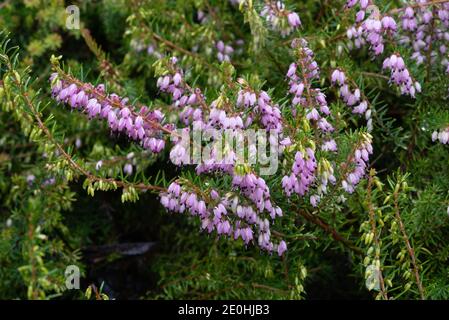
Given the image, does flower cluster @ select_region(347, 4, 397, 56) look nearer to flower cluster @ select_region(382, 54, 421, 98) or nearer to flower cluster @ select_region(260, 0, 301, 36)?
flower cluster @ select_region(382, 54, 421, 98)

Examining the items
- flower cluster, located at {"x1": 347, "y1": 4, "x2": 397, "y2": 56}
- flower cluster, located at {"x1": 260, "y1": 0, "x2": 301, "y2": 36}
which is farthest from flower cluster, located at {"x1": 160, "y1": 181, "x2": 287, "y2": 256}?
flower cluster, located at {"x1": 260, "y1": 0, "x2": 301, "y2": 36}

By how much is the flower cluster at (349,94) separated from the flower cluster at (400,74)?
14cm

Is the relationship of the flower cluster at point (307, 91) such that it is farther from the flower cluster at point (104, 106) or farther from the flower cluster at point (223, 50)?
the flower cluster at point (223, 50)

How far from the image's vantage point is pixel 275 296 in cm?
255

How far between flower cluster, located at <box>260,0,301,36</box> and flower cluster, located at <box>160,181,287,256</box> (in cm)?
86

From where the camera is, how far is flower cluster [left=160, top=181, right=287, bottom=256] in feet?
6.55

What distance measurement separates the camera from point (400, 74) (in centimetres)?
236

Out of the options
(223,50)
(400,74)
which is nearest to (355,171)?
(400,74)

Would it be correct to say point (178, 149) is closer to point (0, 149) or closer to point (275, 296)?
point (275, 296)

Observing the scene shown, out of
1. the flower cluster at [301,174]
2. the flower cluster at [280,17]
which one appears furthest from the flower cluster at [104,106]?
the flower cluster at [280,17]

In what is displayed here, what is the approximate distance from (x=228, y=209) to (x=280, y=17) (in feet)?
3.03

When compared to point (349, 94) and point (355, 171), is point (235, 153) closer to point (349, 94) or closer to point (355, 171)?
point (355, 171)

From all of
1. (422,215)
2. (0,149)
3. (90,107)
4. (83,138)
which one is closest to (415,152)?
(422,215)

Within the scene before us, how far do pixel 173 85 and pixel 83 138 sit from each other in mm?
1238
